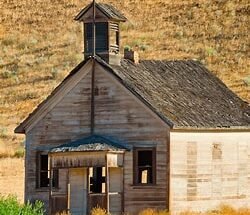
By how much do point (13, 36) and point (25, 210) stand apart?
52.1 m

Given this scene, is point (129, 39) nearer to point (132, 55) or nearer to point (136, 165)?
point (132, 55)

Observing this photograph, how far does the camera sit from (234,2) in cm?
8044

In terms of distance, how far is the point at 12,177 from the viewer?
45906mm

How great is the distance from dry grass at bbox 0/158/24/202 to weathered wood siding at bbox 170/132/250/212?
8.09 metres

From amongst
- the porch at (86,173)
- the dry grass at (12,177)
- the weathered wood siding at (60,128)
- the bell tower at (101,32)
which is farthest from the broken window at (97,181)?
the dry grass at (12,177)

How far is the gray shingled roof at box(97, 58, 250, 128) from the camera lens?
112 ft

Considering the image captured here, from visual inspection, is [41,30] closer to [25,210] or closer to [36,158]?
[36,158]

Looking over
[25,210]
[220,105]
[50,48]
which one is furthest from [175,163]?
[50,48]

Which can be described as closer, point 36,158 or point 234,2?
point 36,158

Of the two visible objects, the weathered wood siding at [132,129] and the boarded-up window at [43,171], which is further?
the boarded-up window at [43,171]

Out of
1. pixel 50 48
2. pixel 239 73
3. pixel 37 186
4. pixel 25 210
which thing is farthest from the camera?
pixel 50 48

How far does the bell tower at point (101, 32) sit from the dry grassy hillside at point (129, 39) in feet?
93.0

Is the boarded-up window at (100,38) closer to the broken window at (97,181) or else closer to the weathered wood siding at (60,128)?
the weathered wood siding at (60,128)

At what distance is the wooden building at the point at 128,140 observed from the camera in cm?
3359
